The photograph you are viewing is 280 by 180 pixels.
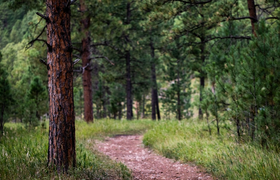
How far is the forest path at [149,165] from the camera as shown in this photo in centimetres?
435

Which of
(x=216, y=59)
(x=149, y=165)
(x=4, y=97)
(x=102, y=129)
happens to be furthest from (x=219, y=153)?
(x=4, y=97)

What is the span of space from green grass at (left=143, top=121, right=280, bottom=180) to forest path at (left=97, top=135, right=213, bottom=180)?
23 centimetres

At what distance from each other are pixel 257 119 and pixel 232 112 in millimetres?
805

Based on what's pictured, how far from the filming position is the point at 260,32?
4871 mm

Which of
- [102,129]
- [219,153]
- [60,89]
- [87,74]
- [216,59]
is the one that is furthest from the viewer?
[87,74]

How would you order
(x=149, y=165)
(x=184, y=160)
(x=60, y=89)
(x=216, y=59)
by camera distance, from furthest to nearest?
(x=216, y=59) → (x=149, y=165) → (x=184, y=160) → (x=60, y=89)

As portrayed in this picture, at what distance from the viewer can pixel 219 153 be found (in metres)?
4.52

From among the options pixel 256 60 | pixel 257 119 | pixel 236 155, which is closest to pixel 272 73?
pixel 256 60

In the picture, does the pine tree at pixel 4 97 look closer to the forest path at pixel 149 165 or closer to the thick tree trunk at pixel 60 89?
the forest path at pixel 149 165

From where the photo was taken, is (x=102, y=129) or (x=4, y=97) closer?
(x=4, y=97)

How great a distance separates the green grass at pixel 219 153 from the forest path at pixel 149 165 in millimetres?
230

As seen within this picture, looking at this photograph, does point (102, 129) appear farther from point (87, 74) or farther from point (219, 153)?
point (219, 153)

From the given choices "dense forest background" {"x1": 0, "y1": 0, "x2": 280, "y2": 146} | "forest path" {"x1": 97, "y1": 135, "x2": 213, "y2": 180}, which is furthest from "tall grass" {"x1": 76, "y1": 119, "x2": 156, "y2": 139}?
"forest path" {"x1": 97, "y1": 135, "x2": 213, "y2": 180}

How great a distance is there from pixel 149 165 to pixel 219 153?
177 cm
